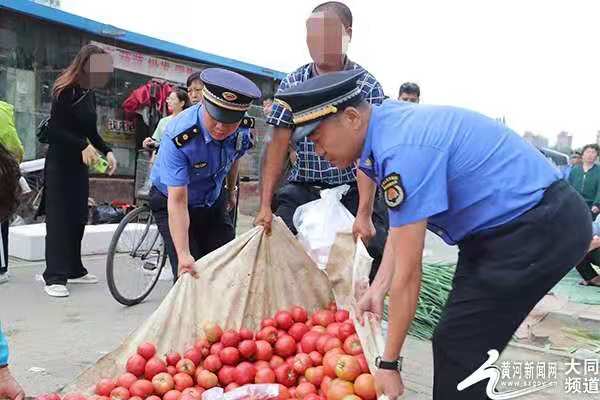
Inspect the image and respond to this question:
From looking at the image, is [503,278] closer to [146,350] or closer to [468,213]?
[468,213]

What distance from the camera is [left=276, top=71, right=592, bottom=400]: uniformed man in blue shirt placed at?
1884 mm

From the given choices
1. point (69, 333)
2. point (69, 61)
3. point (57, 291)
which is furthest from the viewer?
point (69, 61)

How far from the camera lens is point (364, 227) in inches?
128

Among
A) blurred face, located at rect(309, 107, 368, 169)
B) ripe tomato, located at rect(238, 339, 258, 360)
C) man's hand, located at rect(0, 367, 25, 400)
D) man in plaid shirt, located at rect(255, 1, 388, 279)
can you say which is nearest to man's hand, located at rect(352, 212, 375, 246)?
man in plaid shirt, located at rect(255, 1, 388, 279)

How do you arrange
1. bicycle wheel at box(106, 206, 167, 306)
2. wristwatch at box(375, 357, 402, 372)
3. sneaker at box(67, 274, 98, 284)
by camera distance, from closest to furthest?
wristwatch at box(375, 357, 402, 372) < bicycle wheel at box(106, 206, 167, 306) < sneaker at box(67, 274, 98, 284)

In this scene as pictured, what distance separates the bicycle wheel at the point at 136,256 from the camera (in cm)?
495

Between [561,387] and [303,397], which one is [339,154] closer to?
[303,397]

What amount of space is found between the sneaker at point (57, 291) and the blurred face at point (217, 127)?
8.29 ft

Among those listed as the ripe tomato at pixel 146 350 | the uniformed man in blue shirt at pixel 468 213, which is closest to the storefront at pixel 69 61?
the ripe tomato at pixel 146 350

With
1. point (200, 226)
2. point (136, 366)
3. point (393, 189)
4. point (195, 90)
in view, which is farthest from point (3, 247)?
point (393, 189)

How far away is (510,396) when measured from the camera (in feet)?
7.45

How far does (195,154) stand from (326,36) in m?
0.92

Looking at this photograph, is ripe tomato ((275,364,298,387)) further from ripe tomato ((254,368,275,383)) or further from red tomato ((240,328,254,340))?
red tomato ((240,328,254,340))

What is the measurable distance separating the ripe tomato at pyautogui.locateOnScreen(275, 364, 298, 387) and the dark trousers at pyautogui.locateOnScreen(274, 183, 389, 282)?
84 cm
